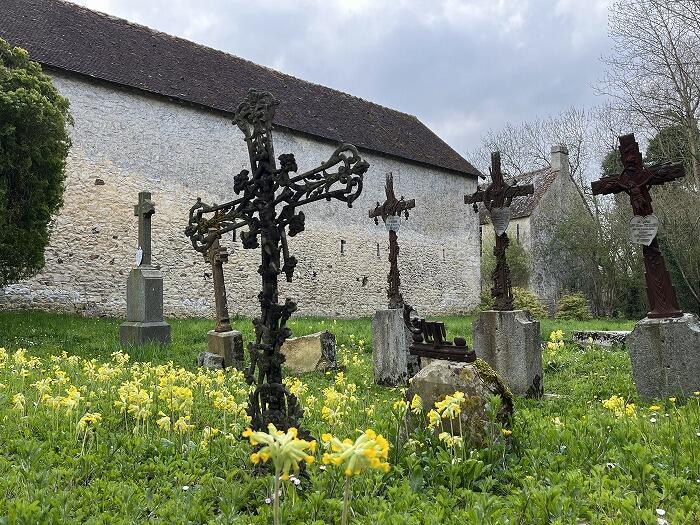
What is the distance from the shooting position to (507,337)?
699 centimetres

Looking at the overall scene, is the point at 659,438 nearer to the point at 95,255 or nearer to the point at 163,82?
the point at 95,255

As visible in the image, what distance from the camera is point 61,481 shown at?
3029mm

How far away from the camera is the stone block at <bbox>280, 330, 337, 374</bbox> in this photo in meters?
8.55

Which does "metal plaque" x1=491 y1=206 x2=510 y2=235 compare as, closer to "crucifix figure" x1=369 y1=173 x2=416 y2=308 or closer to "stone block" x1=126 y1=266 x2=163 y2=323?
"crucifix figure" x1=369 y1=173 x2=416 y2=308

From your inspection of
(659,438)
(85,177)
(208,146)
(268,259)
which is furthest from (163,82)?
(659,438)

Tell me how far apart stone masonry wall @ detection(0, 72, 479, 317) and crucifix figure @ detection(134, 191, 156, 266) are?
15.7ft

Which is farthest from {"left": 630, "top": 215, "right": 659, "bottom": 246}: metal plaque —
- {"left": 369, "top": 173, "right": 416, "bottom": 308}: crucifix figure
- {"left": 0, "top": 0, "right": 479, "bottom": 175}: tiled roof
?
{"left": 0, "top": 0, "right": 479, "bottom": 175}: tiled roof

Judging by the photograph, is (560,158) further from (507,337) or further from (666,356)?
(666,356)

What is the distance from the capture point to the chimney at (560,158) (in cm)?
2880

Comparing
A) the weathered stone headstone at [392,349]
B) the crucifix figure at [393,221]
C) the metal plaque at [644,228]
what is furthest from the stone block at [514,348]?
the crucifix figure at [393,221]

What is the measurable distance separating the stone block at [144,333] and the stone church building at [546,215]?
2074 cm

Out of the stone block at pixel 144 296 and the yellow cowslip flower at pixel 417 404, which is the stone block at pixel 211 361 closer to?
the stone block at pixel 144 296

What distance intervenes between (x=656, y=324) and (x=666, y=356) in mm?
330

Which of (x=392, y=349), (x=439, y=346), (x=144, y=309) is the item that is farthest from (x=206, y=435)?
(x=144, y=309)
